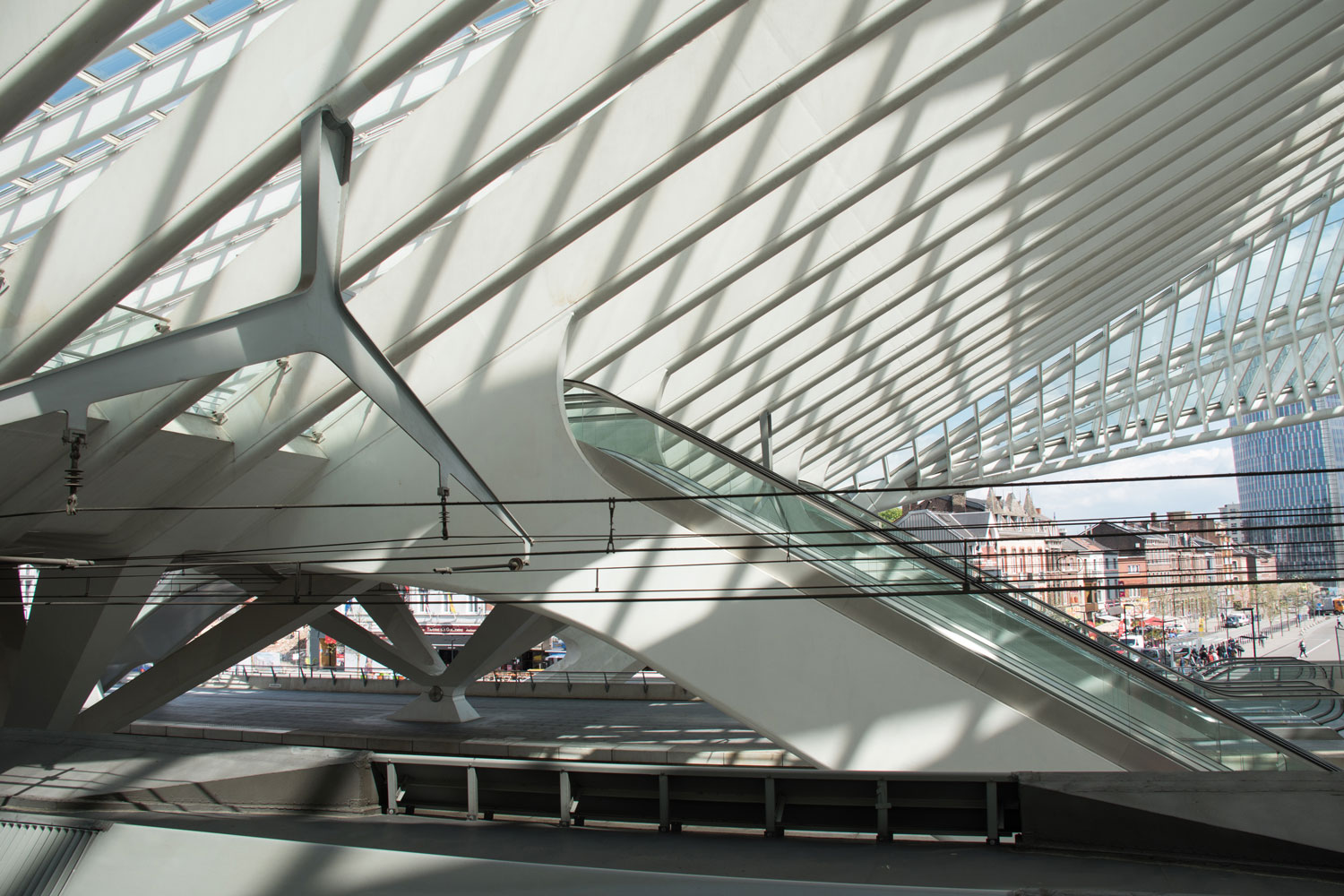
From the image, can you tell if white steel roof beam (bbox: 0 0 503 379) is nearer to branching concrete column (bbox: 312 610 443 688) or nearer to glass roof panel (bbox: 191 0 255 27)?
glass roof panel (bbox: 191 0 255 27)

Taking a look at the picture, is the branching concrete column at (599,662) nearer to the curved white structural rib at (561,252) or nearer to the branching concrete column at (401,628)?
the branching concrete column at (401,628)

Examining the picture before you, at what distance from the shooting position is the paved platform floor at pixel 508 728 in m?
16.0

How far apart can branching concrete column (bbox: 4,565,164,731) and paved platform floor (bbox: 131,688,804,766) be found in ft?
12.6

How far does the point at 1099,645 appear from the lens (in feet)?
37.7

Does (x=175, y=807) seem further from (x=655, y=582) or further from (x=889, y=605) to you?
(x=889, y=605)

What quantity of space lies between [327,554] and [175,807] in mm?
5305

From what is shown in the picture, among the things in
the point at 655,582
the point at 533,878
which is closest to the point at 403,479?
the point at 655,582

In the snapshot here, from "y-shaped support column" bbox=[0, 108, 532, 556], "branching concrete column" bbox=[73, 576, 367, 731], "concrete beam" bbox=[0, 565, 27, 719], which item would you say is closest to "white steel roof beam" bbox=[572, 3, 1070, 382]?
"y-shaped support column" bbox=[0, 108, 532, 556]

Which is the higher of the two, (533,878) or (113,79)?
(113,79)

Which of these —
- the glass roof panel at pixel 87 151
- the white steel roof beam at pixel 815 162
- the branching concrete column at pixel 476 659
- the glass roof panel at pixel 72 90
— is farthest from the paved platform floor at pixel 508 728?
the glass roof panel at pixel 72 90

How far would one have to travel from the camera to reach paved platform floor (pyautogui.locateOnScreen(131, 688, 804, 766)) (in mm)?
15992

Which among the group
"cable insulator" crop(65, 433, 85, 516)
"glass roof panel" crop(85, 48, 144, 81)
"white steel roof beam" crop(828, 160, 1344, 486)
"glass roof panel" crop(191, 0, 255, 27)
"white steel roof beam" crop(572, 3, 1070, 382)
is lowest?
"cable insulator" crop(65, 433, 85, 516)

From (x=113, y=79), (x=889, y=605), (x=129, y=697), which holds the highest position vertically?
(x=113, y=79)

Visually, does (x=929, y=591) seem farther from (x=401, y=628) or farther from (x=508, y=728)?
(x=401, y=628)
